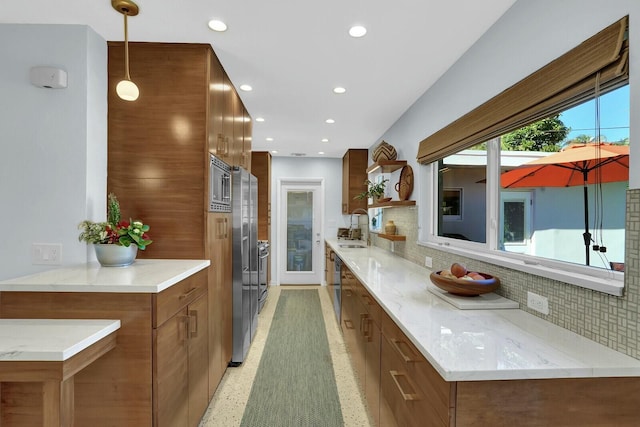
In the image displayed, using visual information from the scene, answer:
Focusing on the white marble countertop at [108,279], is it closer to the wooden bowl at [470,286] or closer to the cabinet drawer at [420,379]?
the cabinet drawer at [420,379]

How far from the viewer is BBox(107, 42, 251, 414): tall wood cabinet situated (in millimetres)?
2008

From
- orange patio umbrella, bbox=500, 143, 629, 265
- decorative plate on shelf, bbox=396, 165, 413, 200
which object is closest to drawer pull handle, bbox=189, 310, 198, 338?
orange patio umbrella, bbox=500, 143, 629, 265

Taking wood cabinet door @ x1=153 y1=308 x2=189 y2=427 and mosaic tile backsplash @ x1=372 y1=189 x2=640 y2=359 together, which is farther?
wood cabinet door @ x1=153 y1=308 x2=189 y2=427

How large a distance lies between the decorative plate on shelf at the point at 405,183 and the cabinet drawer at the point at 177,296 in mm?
2114

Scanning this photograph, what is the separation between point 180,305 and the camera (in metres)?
1.66

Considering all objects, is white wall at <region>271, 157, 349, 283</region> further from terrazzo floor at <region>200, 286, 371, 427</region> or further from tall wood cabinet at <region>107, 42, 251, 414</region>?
tall wood cabinet at <region>107, 42, 251, 414</region>

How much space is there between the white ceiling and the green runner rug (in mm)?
2505

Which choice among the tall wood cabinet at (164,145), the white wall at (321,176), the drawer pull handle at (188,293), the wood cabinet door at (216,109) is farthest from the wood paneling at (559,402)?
the white wall at (321,176)

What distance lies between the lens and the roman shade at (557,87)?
1056 mm

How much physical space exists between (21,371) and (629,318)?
2076mm

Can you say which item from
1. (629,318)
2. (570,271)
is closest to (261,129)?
(570,271)

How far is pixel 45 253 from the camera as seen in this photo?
1.82 metres

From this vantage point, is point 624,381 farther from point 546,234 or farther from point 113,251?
point 113,251

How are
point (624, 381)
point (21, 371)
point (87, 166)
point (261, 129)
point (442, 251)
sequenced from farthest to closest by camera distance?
point (261, 129) < point (442, 251) < point (87, 166) < point (21, 371) < point (624, 381)
